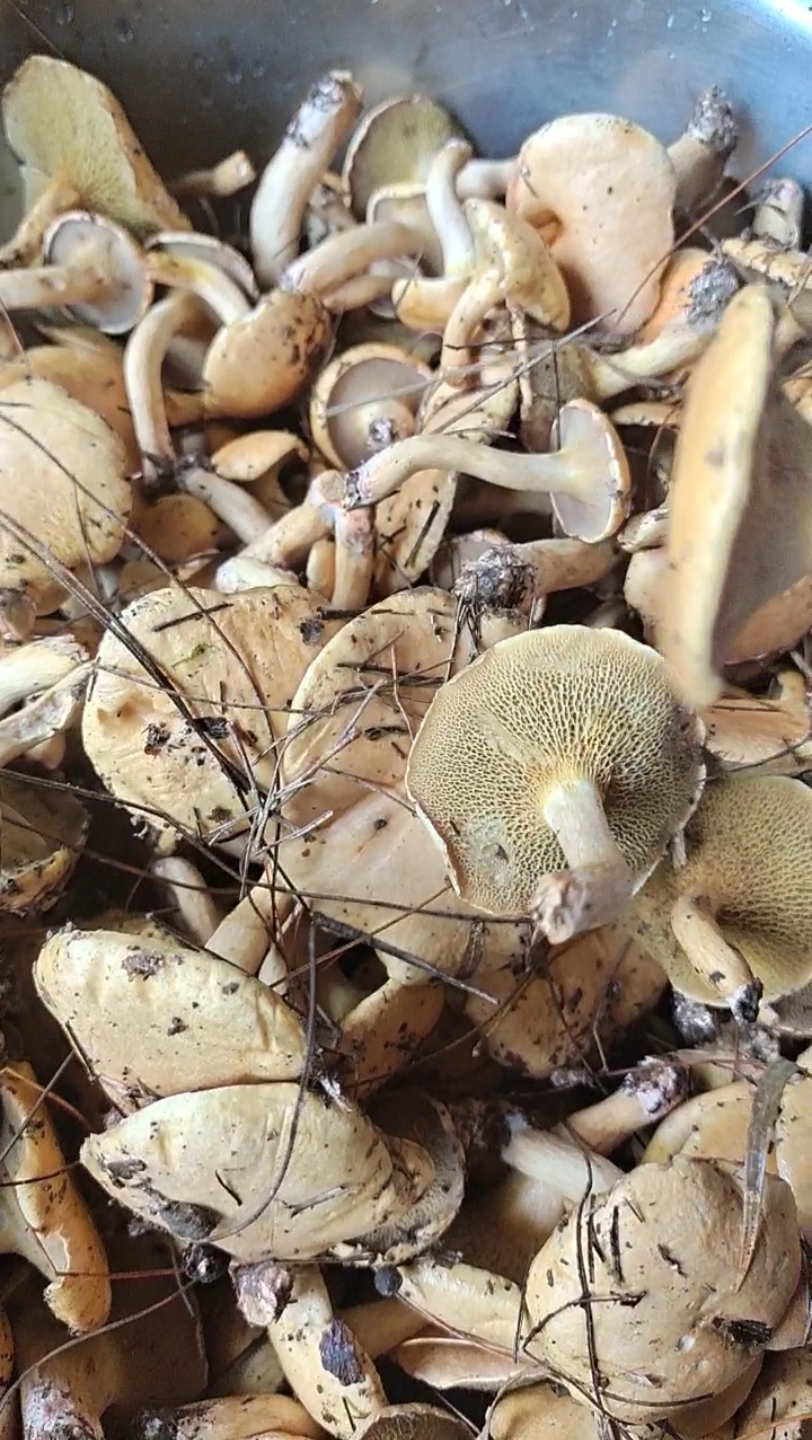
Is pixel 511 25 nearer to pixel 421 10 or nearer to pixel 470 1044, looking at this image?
pixel 421 10

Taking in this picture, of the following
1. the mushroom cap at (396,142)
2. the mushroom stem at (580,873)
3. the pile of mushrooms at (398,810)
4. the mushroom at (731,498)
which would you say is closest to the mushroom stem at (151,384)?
the pile of mushrooms at (398,810)

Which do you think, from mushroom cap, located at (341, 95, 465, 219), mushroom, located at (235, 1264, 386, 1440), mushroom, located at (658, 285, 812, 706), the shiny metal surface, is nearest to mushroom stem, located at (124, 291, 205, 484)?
the shiny metal surface

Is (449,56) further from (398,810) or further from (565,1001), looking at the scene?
(565,1001)

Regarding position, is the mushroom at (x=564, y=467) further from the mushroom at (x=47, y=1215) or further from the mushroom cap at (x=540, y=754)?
Answer: the mushroom at (x=47, y=1215)

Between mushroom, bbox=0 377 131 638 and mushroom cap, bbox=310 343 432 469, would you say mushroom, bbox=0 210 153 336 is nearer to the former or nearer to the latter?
mushroom, bbox=0 377 131 638

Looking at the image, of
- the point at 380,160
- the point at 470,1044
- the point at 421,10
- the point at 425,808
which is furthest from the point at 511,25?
the point at 470,1044

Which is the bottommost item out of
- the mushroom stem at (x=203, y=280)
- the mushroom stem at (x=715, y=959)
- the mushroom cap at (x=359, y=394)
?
the mushroom stem at (x=715, y=959)

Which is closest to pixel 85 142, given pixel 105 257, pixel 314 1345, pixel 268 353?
pixel 105 257
